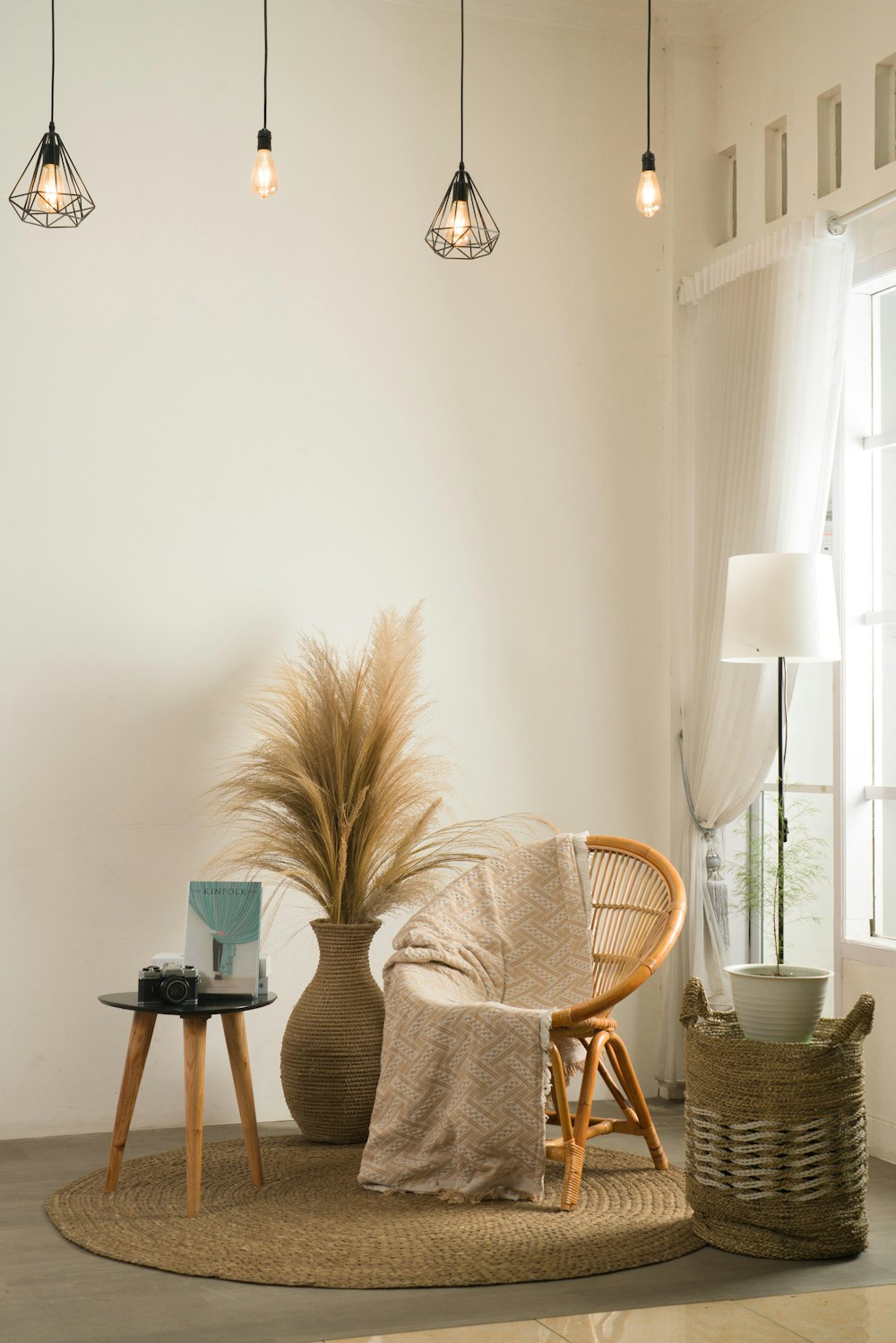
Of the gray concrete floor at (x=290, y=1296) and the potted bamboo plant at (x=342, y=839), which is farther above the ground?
the potted bamboo plant at (x=342, y=839)

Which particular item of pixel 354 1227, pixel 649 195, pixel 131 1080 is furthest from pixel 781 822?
pixel 131 1080

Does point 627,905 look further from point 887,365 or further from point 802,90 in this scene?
point 802,90

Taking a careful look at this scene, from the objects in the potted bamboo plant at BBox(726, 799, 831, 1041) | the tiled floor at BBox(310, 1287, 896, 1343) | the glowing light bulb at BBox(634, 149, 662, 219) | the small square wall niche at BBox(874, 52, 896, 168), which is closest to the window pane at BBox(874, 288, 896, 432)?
the small square wall niche at BBox(874, 52, 896, 168)

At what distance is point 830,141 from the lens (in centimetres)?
437

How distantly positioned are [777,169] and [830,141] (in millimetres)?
308

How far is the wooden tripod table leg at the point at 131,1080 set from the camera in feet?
11.4

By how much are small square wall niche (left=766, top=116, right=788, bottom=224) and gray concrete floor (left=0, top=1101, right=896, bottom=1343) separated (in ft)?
10.2

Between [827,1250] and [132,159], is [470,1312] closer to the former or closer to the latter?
[827,1250]

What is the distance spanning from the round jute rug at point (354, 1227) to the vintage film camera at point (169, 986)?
48 cm

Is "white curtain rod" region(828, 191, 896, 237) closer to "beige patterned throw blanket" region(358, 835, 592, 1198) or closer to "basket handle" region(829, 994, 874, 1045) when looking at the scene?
"beige patterned throw blanket" region(358, 835, 592, 1198)

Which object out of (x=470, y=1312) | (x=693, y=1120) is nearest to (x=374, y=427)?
(x=693, y=1120)

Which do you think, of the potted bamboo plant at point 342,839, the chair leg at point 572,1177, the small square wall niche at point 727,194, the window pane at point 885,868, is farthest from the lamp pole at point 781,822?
A: the small square wall niche at point 727,194

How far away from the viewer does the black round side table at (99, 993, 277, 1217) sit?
333 centimetres

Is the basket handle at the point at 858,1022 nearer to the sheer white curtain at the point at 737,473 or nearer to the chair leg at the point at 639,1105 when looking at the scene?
the chair leg at the point at 639,1105
